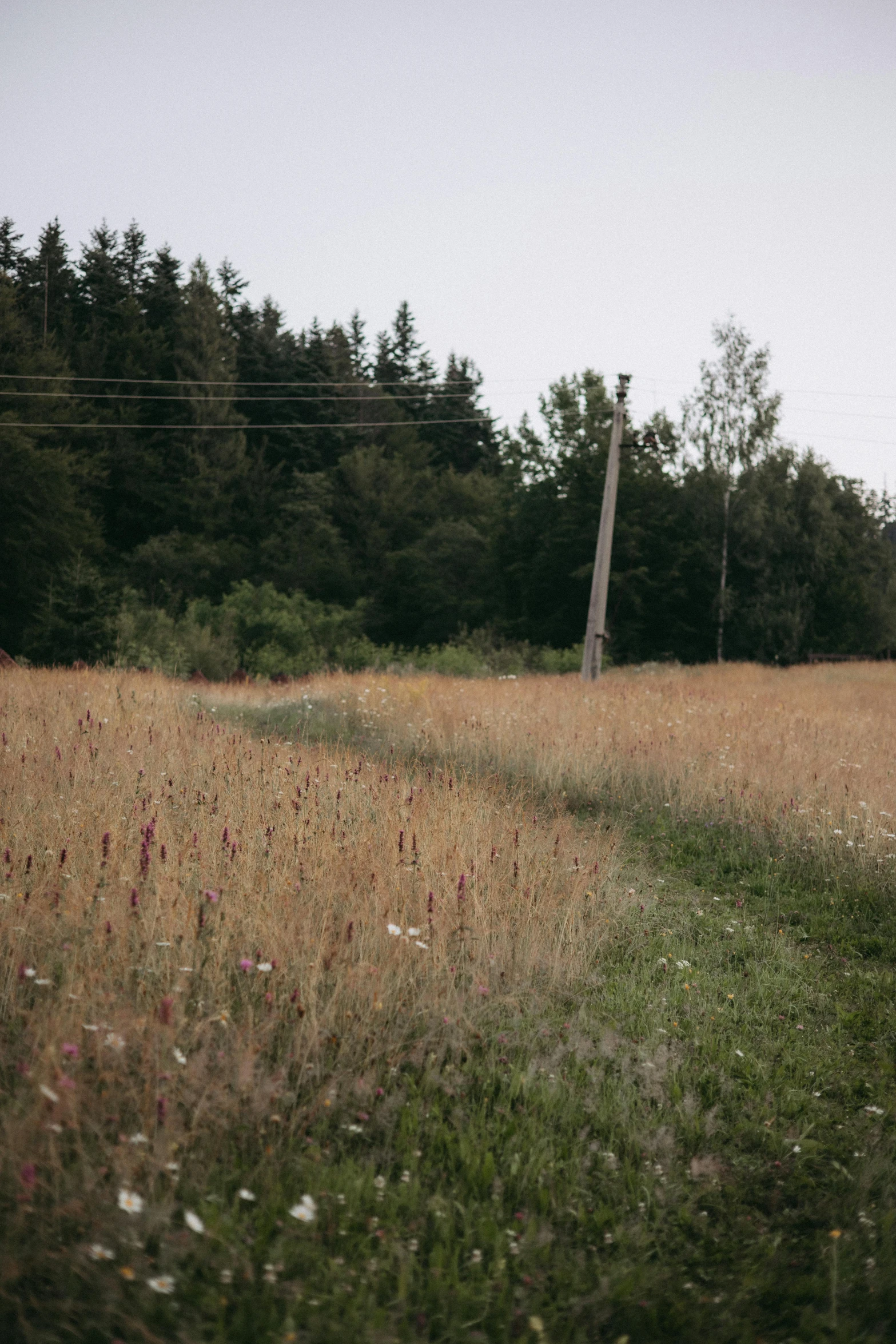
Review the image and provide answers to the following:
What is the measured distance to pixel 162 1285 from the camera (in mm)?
1917

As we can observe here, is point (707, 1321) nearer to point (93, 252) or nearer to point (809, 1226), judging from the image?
point (809, 1226)

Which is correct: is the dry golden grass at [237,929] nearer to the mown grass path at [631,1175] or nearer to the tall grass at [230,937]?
the tall grass at [230,937]

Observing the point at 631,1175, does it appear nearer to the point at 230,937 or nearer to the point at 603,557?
the point at 230,937

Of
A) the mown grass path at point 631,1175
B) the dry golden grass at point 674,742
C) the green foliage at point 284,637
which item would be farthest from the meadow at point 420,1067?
→ the green foliage at point 284,637

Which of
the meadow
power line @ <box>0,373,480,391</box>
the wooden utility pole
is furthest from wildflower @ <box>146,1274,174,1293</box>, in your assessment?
power line @ <box>0,373,480,391</box>

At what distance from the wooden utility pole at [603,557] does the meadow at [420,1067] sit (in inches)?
387

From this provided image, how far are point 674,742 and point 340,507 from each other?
34.3 m

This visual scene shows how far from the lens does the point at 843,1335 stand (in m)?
2.11

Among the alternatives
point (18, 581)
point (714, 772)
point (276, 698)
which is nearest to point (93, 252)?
point (18, 581)

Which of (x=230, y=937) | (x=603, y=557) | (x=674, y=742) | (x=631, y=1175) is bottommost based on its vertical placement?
(x=631, y=1175)

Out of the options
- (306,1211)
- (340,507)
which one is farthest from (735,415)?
(306,1211)

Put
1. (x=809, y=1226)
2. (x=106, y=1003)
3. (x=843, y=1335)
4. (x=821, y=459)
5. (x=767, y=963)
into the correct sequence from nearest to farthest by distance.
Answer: (x=843, y=1335) < (x=809, y=1226) < (x=106, y=1003) < (x=767, y=963) < (x=821, y=459)

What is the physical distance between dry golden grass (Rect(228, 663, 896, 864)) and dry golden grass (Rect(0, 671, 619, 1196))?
1.78 meters

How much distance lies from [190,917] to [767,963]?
3.14m
